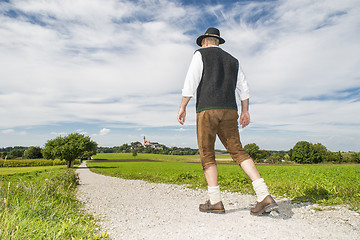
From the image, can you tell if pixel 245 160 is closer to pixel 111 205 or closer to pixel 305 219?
pixel 305 219

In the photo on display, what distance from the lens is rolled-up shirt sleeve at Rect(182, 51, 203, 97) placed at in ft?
12.6

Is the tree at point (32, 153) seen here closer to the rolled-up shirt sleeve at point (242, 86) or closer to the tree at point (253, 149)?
the tree at point (253, 149)

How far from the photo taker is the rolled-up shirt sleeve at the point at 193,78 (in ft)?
12.6

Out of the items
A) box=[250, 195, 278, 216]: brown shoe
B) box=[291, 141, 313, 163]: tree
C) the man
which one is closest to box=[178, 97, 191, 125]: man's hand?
the man

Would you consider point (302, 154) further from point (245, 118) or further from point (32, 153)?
point (32, 153)

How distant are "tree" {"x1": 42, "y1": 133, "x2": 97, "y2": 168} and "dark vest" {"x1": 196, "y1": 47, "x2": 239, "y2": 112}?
126 feet

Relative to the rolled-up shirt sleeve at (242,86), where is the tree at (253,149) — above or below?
below

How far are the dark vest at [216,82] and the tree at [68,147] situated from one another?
126ft

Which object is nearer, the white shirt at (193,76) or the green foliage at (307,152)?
the white shirt at (193,76)

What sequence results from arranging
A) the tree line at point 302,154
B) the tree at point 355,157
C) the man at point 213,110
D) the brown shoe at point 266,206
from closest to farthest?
the brown shoe at point 266,206
the man at point 213,110
the tree at point 355,157
the tree line at point 302,154

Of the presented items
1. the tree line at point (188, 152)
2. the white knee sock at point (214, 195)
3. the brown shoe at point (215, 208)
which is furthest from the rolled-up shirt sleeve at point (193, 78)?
the tree line at point (188, 152)

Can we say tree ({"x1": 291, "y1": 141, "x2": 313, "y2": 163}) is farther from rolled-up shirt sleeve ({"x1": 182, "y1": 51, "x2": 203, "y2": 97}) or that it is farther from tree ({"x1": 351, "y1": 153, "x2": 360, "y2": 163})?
rolled-up shirt sleeve ({"x1": 182, "y1": 51, "x2": 203, "y2": 97})

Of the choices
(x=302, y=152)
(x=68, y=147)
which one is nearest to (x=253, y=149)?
(x=302, y=152)

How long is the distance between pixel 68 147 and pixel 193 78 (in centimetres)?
3930
